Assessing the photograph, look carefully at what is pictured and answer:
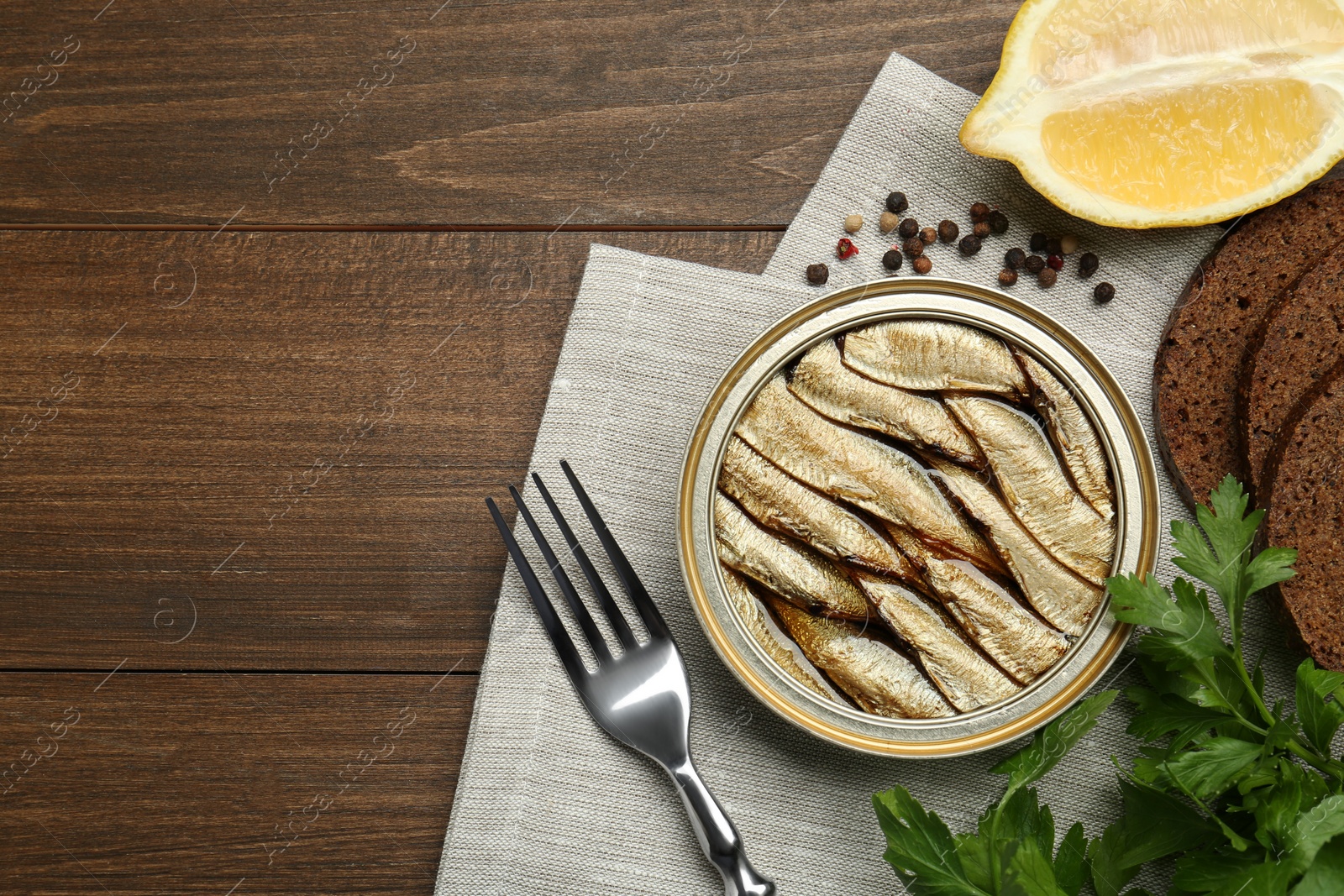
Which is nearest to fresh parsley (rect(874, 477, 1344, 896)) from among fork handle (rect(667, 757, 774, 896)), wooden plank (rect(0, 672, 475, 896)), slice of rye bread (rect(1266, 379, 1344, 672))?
slice of rye bread (rect(1266, 379, 1344, 672))

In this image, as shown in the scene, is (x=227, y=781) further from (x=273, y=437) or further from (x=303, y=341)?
(x=303, y=341)

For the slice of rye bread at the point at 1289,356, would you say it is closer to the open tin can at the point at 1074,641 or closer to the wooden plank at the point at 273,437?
the open tin can at the point at 1074,641

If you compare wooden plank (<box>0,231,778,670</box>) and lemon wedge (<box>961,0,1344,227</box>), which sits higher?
lemon wedge (<box>961,0,1344,227</box>)

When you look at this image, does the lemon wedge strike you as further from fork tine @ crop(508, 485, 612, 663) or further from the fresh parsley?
fork tine @ crop(508, 485, 612, 663)

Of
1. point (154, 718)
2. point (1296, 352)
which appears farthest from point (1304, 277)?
point (154, 718)

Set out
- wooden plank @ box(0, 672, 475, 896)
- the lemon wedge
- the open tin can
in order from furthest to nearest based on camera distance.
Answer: wooden plank @ box(0, 672, 475, 896)
the lemon wedge
the open tin can

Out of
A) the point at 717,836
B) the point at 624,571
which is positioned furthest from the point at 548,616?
the point at 717,836
